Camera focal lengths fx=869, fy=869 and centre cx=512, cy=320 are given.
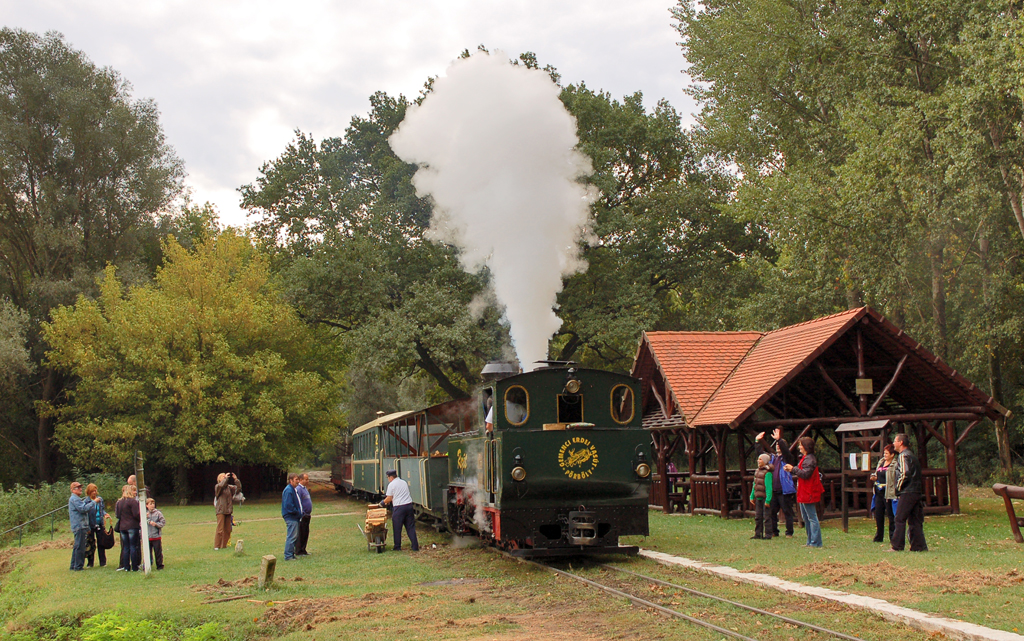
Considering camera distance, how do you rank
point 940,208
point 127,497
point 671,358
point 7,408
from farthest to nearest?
point 7,408, point 940,208, point 671,358, point 127,497

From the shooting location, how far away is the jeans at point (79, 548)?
14.6 metres

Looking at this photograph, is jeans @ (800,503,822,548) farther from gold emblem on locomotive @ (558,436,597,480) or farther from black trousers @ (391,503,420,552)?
black trousers @ (391,503,420,552)

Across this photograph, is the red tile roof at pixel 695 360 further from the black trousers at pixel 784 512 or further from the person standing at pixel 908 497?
the person standing at pixel 908 497

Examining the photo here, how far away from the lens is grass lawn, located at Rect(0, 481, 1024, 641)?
27.9 ft

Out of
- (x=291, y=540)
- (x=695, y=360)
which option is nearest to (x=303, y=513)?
(x=291, y=540)

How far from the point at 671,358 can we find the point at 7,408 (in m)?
27.7

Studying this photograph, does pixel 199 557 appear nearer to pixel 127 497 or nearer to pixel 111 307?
pixel 127 497

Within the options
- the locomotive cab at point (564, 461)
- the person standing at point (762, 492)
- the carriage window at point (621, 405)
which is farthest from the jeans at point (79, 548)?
the person standing at point (762, 492)

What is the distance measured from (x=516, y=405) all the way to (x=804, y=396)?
11.8 metres

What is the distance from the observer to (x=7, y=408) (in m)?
34.9

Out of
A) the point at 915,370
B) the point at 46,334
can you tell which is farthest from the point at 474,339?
the point at 915,370

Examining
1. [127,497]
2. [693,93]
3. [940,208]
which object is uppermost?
[693,93]

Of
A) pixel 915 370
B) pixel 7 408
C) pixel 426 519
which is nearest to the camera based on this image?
pixel 915 370

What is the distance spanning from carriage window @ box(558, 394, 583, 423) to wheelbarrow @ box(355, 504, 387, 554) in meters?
4.52
